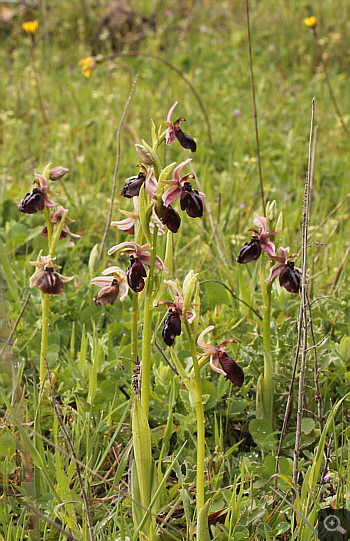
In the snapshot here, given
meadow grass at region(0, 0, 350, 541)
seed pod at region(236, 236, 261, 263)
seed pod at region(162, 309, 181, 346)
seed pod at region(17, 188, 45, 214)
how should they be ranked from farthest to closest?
seed pod at region(17, 188, 45, 214) → seed pod at region(236, 236, 261, 263) → meadow grass at region(0, 0, 350, 541) → seed pod at region(162, 309, 181, 346)

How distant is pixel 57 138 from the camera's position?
4223 mm

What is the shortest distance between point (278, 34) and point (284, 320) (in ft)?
18.4

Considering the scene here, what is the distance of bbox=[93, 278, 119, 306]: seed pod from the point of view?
1531 millimetres

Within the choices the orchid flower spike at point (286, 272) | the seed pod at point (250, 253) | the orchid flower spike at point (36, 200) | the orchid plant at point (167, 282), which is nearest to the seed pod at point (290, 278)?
the orchid flower spike at point (286, 272)

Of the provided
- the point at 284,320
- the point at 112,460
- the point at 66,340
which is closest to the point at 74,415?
the point at 112,460

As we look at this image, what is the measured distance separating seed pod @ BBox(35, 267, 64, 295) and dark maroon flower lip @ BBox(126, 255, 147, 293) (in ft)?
1.40

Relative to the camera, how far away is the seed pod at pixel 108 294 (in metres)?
1.53

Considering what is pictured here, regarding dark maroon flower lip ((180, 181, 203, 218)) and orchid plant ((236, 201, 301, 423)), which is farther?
orchid plant ((236, 201, 301, 423))

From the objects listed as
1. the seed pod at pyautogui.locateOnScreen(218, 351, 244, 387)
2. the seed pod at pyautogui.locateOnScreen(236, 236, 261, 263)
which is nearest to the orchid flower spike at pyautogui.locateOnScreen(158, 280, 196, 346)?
the seed pod at pyautogui.locateOnScreen(218, 351, 244, 387)

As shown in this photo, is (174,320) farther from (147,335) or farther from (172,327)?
(147,335)

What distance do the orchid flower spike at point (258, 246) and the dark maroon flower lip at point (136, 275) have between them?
1.23 feet

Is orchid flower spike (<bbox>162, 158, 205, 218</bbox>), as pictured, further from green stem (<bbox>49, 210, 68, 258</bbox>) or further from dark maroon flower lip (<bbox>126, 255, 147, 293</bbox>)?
green stem (<bbox>49, 210, 68, 258</bbox>)

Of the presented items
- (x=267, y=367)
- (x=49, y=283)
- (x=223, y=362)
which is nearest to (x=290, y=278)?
(x=267, y=367)

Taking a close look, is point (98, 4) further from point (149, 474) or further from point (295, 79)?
point (149, 474)
